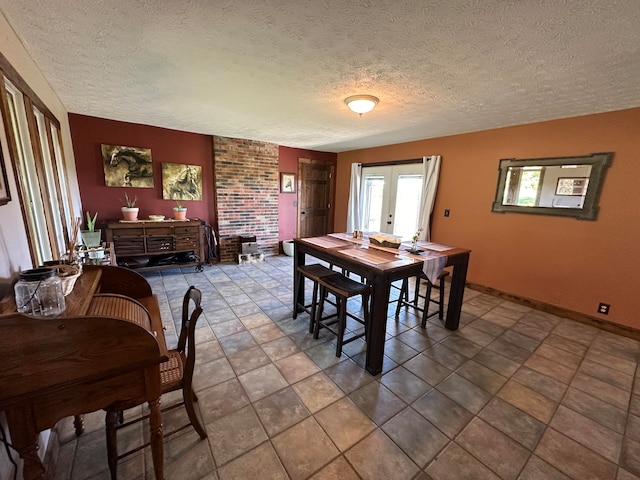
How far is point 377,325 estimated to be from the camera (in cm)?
202

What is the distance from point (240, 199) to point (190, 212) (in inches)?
36.7

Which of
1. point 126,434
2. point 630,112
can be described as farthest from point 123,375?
point 630,112

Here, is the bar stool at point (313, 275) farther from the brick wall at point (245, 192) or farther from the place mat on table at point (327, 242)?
the brick wall at point (245, 192)

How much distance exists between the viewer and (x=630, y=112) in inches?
102

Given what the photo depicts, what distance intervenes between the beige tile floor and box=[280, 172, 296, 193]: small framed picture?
344 cm

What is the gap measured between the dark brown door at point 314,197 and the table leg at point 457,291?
13.0 feet

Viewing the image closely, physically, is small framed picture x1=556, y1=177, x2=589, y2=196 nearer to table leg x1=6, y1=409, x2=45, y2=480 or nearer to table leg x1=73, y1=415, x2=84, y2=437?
table leg x1=6, y1=409, x2=45, y2=480

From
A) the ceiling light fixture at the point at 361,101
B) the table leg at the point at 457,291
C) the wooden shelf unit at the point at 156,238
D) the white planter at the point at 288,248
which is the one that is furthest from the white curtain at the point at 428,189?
the wooden shelf unit at the point at 156,238

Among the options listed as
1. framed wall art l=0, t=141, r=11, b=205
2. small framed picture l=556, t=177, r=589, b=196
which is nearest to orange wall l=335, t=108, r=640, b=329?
small framed picture l=556, t=177, r=589, b=196

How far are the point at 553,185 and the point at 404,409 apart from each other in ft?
10.6

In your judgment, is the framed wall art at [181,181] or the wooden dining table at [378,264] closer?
the wooden dining table at [378,264]

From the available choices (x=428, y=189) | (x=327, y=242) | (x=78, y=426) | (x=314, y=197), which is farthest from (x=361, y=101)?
(x=314, y=197)

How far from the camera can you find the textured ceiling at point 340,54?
4.48 feet

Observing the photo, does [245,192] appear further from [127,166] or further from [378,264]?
[378,264]
